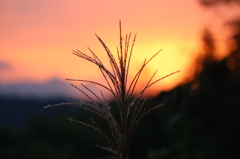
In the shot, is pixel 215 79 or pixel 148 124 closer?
pixel 215 79

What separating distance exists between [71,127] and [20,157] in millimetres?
3658

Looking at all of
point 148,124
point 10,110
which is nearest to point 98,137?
point 148,124

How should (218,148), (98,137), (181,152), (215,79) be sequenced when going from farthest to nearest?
1. (98,137)
2. (215,79)
3. (218,148)
4. (181,152)

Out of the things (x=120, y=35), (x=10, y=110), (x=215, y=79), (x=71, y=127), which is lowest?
(x=120, y=35)

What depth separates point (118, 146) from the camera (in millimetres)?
→ 2006

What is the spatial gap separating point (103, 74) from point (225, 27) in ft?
18.5

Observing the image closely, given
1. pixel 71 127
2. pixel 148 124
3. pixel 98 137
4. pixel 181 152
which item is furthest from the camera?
pixel 71 127

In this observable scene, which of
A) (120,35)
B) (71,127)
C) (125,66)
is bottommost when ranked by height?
(125,66)

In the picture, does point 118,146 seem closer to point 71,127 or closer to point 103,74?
point 103,74

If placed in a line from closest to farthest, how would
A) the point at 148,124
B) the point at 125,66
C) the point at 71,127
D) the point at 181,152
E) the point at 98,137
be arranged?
the point at 125,66 → the point at 181,152 → the point at 148,124 → the point at 98,137 → the point at 71,127

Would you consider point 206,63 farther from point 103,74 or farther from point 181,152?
point 103,74

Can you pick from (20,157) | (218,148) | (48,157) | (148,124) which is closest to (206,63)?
(218,148)

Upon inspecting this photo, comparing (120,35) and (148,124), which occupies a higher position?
(148,124)

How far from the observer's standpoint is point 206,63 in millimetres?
7418
